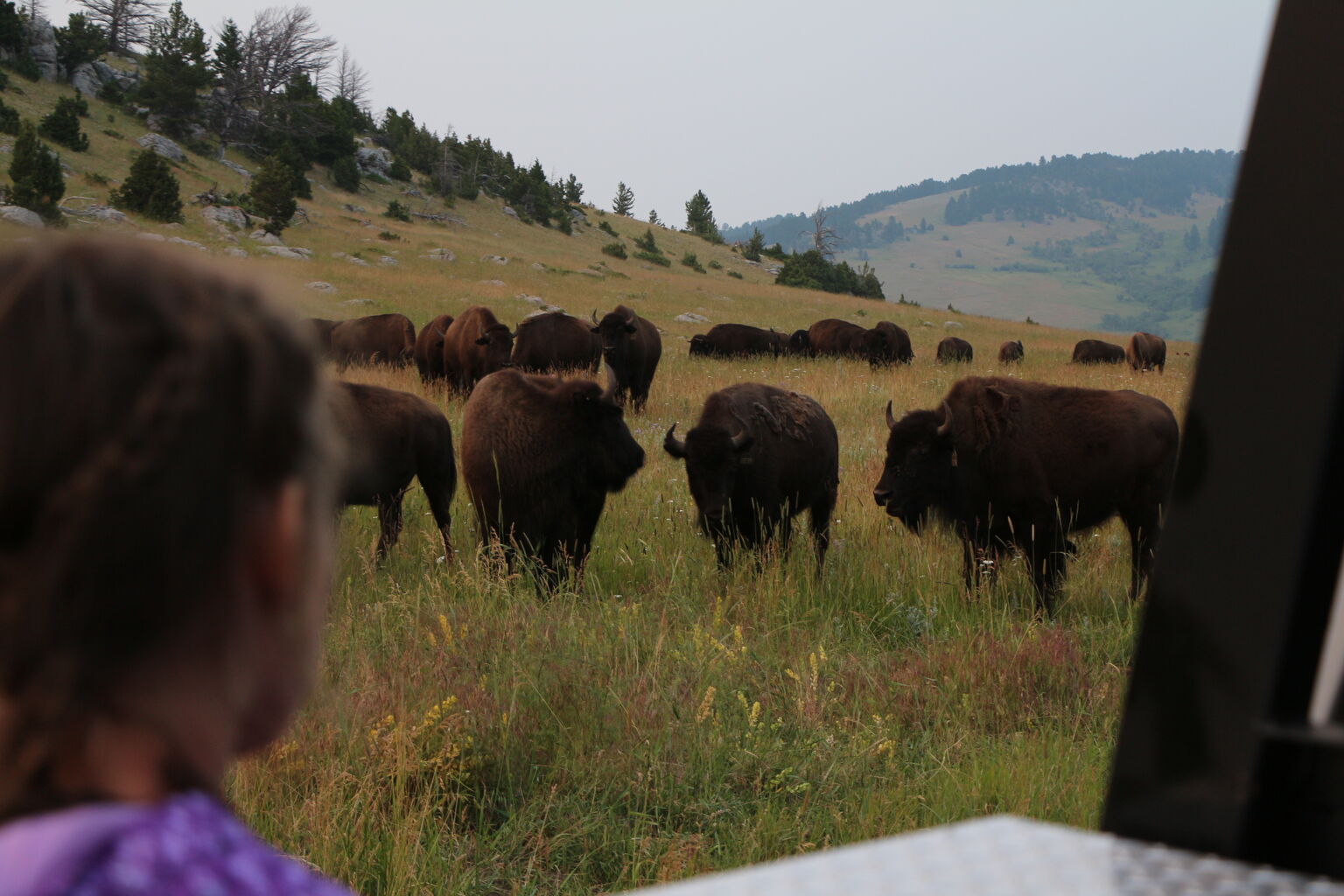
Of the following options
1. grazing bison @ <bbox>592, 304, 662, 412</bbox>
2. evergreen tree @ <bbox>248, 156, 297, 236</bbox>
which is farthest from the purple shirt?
evergreen tree @ <bbox>248, 156, 297, 236</bbox>

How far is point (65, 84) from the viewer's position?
206ft

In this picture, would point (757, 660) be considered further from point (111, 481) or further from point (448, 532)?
point (111, 481)

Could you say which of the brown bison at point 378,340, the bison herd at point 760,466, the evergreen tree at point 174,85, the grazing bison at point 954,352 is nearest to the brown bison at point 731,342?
the grazing bison at point 954,352

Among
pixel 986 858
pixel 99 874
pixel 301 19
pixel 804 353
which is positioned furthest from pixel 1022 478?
pixel 301 19

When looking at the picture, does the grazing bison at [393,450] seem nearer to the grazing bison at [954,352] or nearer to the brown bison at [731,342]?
the brown bison at [731,342]

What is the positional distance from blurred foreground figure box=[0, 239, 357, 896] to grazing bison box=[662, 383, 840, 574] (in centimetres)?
767

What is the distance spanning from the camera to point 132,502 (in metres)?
0.66

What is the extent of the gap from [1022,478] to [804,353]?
23.9 metres

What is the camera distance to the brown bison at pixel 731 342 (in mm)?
30250

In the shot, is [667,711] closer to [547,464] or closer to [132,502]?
[547,464]

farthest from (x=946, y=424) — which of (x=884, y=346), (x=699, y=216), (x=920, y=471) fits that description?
(x=699, y=216)

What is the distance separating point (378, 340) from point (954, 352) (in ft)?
65.9

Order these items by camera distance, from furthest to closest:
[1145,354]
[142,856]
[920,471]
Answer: [1145,354]
[920,471]
[142,856]

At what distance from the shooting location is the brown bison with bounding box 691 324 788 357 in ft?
99.2
